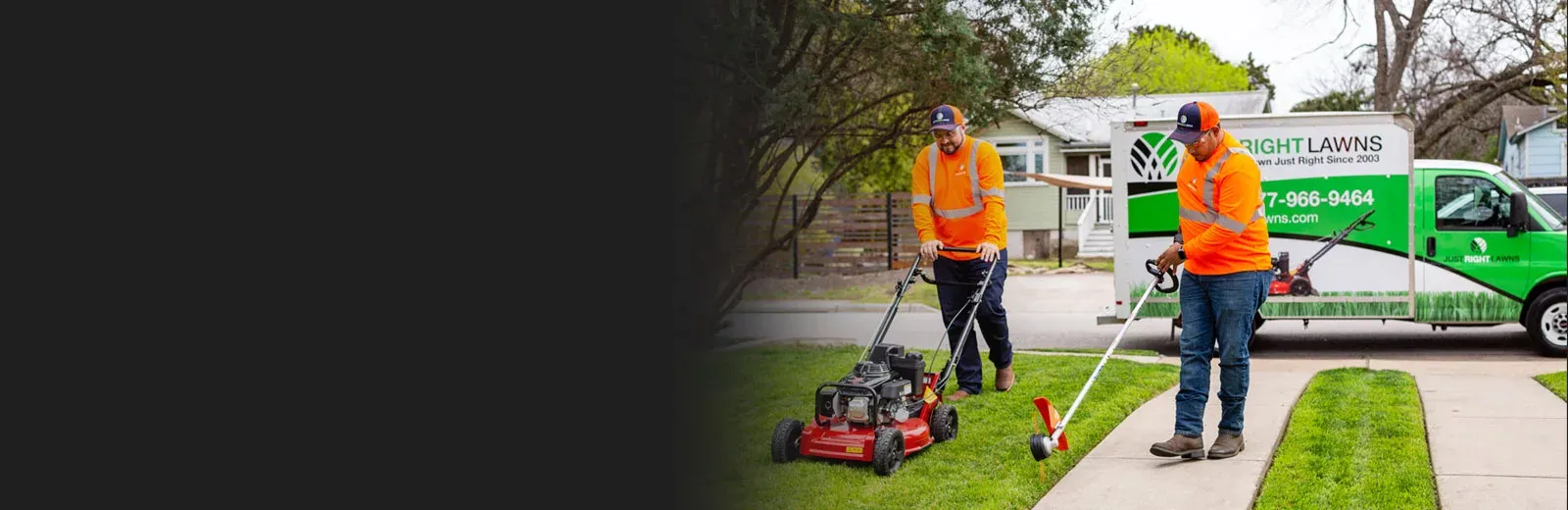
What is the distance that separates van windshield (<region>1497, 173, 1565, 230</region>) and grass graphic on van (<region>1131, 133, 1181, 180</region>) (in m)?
1.97

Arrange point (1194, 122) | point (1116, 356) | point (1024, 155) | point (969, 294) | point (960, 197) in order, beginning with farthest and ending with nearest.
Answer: point (1024, 155), point (1116, 356), point (969, 294), point (960, 197), point (1194, 122)

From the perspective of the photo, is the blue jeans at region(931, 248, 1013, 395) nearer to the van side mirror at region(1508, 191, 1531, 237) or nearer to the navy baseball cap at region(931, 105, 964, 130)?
the navy baseball cap at region(931, 105, 964, 130)

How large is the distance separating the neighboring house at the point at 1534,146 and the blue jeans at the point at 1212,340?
3797mm

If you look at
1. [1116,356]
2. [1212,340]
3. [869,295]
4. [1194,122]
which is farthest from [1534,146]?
[1194,122]

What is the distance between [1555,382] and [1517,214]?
233 centimetres

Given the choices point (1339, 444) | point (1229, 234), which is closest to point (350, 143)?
point (1229, 234)

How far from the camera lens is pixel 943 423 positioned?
4.53m

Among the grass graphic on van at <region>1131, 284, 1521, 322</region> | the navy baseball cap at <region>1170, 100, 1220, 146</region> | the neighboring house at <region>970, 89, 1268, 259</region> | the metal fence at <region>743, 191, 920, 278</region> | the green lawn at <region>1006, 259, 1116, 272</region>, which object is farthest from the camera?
the green lawn at <region>1006, 259, 1116, 272</region>

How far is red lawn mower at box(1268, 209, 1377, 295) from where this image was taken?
7.99m

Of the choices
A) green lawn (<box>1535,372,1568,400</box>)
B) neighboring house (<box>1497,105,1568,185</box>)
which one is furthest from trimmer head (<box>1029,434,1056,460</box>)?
neighboring house (<box>1497,105,1568,185</box>)

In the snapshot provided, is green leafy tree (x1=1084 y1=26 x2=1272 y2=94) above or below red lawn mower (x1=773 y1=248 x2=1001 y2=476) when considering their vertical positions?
above

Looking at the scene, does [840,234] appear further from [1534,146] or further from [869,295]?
[1534,146]

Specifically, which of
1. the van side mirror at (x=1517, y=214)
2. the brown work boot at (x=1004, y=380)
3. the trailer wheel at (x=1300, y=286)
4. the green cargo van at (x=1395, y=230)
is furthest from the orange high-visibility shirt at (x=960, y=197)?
the van side mirror at (x=1517, y=214)

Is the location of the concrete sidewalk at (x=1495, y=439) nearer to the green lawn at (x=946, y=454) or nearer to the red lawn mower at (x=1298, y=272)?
the green lawn at (x=946, y=454)
